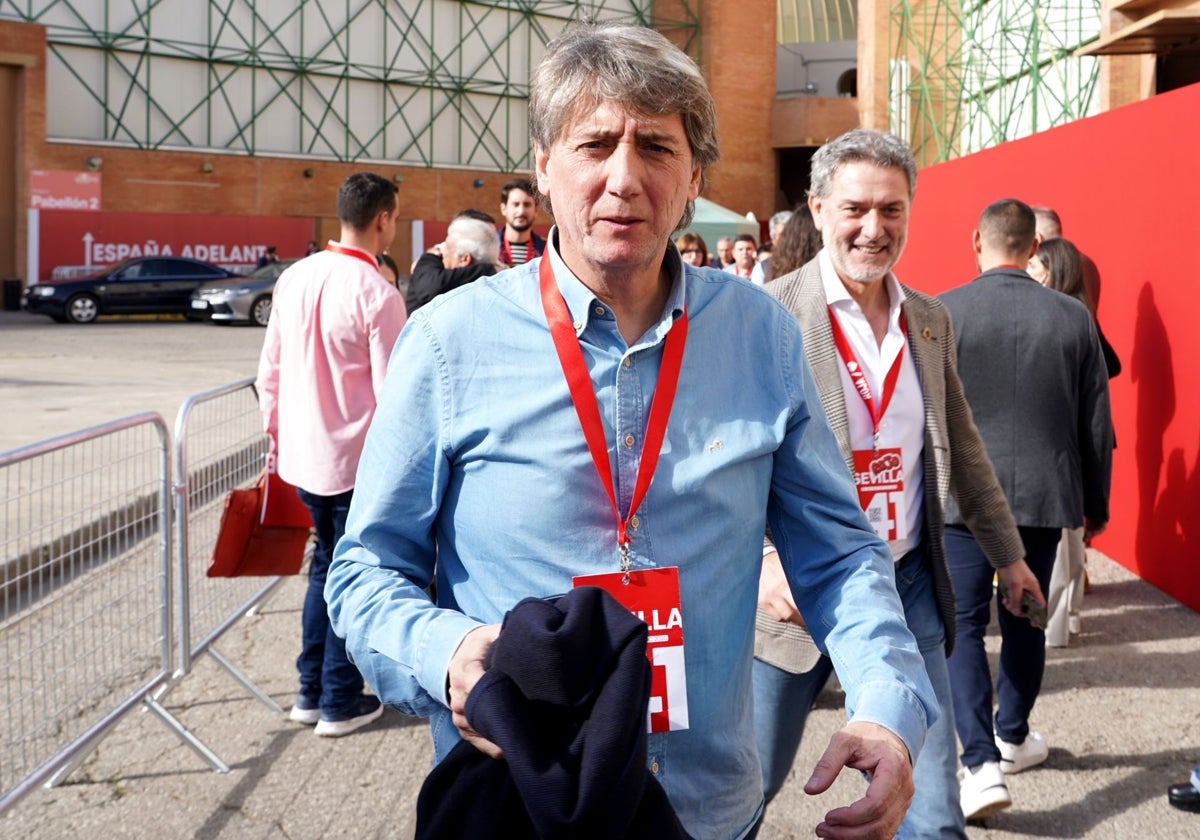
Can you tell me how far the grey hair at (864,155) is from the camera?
11.1 ft

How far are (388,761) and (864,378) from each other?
8.21 ft

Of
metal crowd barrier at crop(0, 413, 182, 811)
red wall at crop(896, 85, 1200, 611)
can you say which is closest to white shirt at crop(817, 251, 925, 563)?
metal crowd barrier at crop(0, 413, 182, 811)

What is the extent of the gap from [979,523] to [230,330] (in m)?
25.4

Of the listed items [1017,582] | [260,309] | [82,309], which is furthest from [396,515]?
[82,309]

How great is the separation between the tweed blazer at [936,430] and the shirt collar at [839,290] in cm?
2

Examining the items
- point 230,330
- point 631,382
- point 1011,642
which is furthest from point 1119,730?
point 230,330

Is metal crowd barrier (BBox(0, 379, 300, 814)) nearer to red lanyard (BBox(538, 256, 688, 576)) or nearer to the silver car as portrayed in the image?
red lanyard (BBox(538, 256, 688, 576))

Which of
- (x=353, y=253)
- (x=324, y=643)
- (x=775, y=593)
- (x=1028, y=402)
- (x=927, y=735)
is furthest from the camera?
(x=324, y=643)

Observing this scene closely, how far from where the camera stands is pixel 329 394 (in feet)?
16.6

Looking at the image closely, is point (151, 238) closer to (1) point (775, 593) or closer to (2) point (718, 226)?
(2) point (718, 226)

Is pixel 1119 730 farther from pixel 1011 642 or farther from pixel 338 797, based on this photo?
pixel 338 797

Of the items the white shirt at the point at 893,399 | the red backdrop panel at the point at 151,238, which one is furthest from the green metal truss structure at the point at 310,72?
the white shirt at the point at 893,399

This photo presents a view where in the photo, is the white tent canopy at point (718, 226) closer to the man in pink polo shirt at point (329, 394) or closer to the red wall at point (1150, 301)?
the red wall at point (1150, 301)

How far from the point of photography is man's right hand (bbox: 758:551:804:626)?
9.00ft
